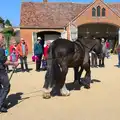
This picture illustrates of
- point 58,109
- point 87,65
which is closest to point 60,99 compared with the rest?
point 58,109

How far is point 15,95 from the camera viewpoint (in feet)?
31.0

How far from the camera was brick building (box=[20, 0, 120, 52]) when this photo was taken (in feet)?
127

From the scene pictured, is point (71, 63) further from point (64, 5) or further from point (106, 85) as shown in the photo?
point (64, 5)

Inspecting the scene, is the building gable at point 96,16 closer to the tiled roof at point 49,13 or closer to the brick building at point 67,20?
the brick building at point 67,20

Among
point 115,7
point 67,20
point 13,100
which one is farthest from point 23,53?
point 115,7

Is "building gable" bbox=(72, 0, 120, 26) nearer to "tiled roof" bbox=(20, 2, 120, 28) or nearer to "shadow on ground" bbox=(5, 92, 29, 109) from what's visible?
"tiled roof" bbox=(20, 2, 120, 28)

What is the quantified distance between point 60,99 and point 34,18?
31703 millimetres

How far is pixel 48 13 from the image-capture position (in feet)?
132

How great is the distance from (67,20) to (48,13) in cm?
270

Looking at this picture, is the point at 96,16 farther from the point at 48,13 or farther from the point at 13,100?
the point at 13,100

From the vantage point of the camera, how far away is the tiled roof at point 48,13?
39062 millimetres

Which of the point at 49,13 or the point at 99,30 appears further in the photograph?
the point at 99,30

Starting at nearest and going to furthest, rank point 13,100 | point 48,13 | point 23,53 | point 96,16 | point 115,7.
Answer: point 13,100, point 23,53, point 96,16, point 48,13, point 115,7

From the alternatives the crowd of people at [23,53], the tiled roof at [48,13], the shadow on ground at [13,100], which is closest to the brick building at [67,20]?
the tiled roof at [48,13]
